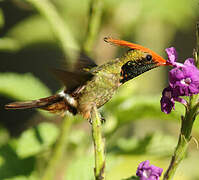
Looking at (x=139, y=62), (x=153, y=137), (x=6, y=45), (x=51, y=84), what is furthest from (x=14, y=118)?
(x=139, y=62)

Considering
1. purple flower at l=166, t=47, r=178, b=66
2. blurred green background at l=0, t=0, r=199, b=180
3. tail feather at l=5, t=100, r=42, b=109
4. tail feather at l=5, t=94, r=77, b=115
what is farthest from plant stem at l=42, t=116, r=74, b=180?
purple flower at l=166, t=47, r=178, b=66

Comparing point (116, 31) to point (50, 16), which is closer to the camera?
point (50, 16)

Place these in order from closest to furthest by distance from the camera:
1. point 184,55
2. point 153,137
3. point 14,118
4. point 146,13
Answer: point 153,137
point 146,13
point 14,118
point 184,55

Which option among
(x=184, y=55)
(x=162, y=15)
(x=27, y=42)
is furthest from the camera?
(x=184, y=55)

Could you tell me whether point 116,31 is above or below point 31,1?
above

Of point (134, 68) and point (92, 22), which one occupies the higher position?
point (92, 22)

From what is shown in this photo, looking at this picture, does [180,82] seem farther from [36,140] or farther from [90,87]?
[36,140]

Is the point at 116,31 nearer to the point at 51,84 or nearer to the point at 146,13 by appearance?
the point at 146,13

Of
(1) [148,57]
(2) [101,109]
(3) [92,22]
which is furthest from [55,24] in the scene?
(1) [148,57]
